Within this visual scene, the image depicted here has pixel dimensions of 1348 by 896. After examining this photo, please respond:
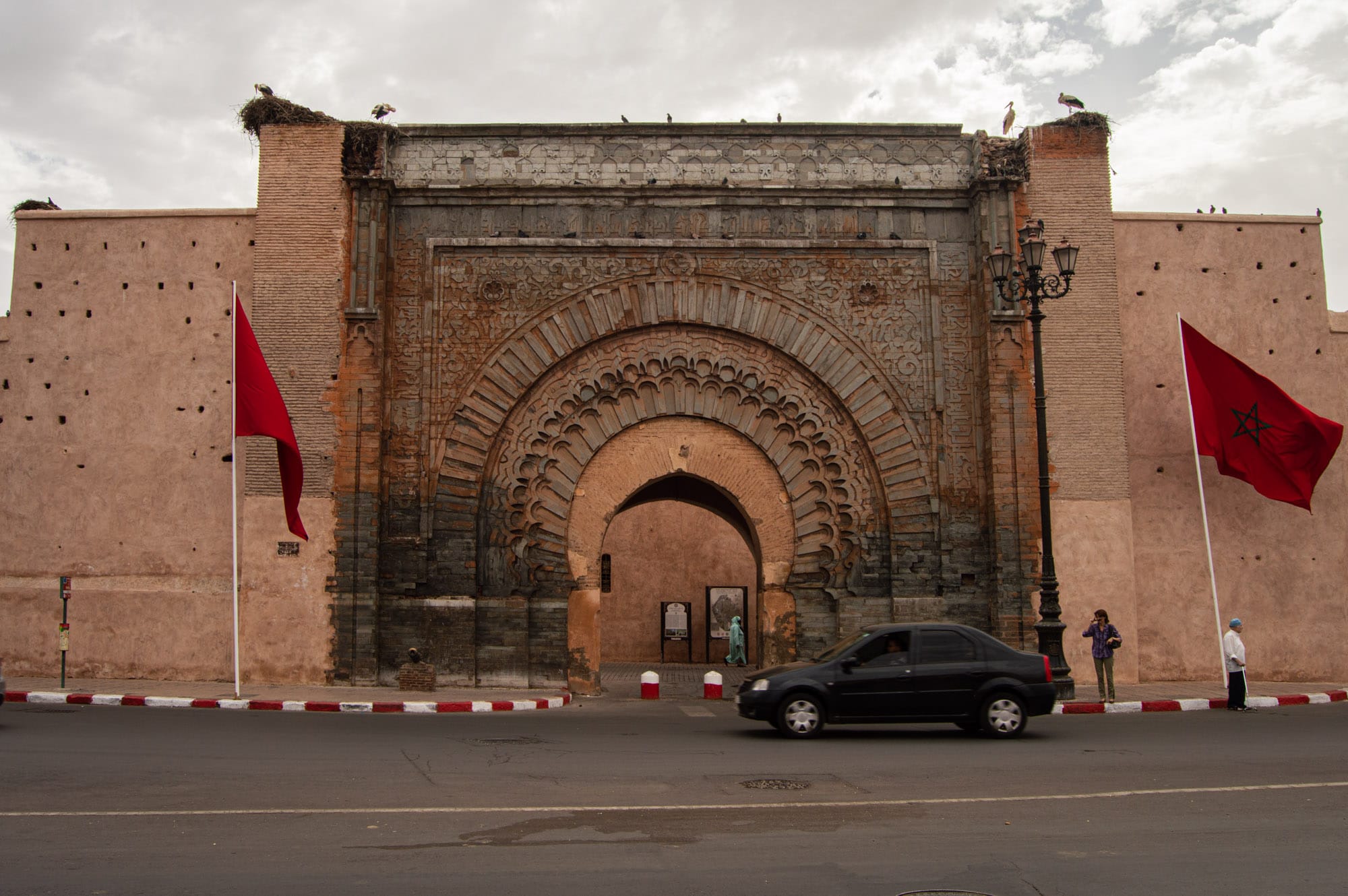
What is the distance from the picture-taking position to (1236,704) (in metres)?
11.6

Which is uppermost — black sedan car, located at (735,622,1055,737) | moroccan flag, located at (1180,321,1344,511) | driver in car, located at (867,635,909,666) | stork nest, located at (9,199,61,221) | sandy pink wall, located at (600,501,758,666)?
stork nest, located at (9,199,61,221)

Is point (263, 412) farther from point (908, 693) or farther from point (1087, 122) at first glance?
point (1087, 122)

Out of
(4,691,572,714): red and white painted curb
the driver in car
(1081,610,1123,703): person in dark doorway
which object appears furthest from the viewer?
(1081,610,1123,703): person in dark doorway

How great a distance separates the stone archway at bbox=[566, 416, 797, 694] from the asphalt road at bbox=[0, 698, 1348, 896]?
4.31m

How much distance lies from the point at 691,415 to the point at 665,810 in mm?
8610

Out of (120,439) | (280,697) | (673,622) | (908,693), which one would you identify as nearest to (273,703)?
(280,697)

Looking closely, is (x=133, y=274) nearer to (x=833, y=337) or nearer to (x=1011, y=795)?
(x=833, y=337)

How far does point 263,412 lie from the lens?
1345cm

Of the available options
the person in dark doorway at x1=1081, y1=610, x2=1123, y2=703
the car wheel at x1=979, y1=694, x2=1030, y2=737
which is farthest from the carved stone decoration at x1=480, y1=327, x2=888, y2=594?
the car wheel at x1=979, y1=694, x2=1030, y2=737

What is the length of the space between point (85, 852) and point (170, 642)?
986cm

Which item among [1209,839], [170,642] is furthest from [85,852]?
[170,642]

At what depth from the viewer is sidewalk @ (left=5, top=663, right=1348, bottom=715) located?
1182 centimetres

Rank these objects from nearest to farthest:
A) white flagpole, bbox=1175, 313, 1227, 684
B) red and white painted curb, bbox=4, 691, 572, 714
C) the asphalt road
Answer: the asphalt road < red and white painted curb, bbox=4, 691, 572, 714 < white flagpole, bbox=1175, 313, 1227, 684

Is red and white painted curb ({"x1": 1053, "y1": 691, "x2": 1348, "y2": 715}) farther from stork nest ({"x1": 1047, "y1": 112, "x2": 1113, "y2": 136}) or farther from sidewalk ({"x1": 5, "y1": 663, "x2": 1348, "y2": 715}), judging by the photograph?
stork nest ({"x1": 1047, "y1": 112, "x2": 1113, "y2": 136})
